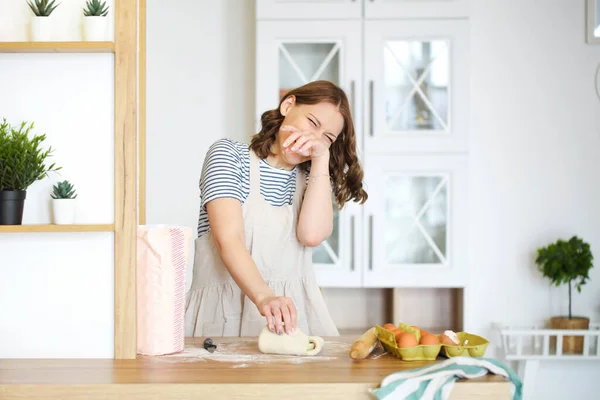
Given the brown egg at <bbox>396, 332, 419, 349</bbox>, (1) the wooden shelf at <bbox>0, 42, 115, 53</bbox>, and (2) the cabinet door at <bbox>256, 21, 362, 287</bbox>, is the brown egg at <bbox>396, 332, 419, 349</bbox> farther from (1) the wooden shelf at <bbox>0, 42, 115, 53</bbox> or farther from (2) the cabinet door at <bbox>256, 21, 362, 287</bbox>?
(2) the cabinet door at <bbox>256, 21, 362, 287</bbox>

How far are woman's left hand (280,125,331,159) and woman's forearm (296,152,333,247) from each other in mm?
56

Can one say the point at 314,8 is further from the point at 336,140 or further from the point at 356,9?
the point at 336,140

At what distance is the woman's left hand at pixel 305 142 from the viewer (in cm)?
176

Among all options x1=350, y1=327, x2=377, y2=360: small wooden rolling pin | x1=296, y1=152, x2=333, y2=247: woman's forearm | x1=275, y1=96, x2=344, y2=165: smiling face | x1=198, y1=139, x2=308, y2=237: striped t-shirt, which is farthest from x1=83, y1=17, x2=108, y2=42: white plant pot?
x1=350, y1=327, x2=377, y2=360: small wooden rolling pin

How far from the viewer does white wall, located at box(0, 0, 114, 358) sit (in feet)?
4.80

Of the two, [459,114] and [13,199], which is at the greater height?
[459,114]

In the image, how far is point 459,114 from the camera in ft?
9.95

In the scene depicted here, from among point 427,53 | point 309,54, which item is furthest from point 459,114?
point 309,54

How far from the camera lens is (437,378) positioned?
1.26 m

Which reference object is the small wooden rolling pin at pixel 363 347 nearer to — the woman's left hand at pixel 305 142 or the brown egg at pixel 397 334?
the brown egg at pixel 397 334

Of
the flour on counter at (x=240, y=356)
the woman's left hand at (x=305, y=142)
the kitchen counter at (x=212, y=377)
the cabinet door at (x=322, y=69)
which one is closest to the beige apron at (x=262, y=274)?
the woman's left hand at (x=305, y=142)

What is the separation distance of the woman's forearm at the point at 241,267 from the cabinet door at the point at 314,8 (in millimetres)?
1554

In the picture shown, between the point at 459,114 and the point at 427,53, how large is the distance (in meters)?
0.28

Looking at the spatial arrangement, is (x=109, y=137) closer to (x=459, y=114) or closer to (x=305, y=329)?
(x=305, y=329)
